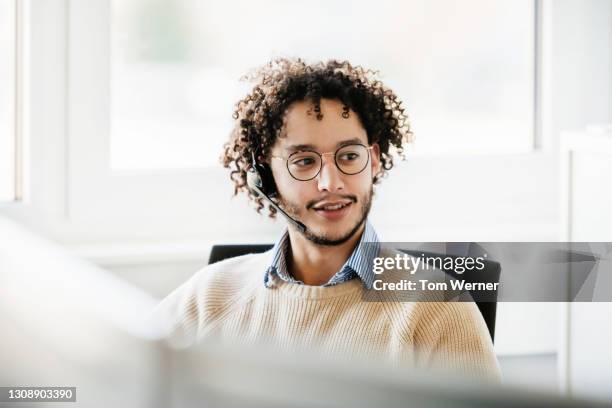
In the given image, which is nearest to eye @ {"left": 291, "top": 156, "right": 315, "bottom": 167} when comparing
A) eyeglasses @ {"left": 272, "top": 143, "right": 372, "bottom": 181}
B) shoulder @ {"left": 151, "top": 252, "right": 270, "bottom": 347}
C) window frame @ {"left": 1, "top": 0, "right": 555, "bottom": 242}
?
eyeglasses @ {"left": 272, "top": 143, "right": 372, "bottom": 181}

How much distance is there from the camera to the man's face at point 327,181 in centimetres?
97

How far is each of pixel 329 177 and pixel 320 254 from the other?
0.08 meters

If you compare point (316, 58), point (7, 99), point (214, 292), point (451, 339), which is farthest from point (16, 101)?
point (451, 339)

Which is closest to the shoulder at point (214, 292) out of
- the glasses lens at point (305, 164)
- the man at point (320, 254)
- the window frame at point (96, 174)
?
the man at point (320, 254)

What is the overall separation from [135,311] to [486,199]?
1487 millimetres

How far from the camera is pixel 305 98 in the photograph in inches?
38.3

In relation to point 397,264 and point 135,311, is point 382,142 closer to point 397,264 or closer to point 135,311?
point 397,264

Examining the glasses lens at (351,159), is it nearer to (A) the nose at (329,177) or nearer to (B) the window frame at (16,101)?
(A) the nose at (329,177)

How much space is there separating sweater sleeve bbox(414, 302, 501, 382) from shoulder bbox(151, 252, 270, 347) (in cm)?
19

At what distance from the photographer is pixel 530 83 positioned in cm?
174

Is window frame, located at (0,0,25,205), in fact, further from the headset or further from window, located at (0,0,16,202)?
the headset

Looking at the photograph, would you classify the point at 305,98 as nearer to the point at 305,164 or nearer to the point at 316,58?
the point at 305,164

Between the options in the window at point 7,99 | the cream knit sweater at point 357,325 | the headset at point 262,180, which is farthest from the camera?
the window at point 7,99

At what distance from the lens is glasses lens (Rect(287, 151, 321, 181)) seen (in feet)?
3.18
